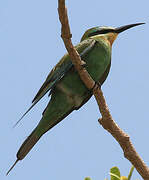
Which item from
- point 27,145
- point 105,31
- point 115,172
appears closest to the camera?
point 115,172

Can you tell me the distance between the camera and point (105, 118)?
3.19 meters

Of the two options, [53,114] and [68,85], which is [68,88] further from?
[53,114]

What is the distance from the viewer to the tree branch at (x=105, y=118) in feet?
9.43

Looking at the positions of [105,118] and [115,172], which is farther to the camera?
[105,118]

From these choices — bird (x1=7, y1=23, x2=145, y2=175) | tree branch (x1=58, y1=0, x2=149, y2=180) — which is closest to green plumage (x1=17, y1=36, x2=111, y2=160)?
bird (x1=7, y1=23, x2=145, y2=175)

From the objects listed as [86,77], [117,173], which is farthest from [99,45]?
[117,173]

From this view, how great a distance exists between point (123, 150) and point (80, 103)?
1213 mm

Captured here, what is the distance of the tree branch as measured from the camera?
2.87m

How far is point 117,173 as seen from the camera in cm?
277

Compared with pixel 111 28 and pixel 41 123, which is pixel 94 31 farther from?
pixel 41 123

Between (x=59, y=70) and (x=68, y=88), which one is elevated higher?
(x=59, y=70)

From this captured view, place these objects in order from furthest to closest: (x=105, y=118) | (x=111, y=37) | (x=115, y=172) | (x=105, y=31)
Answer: (x=105, y=31) < (x=111, y=37) < (x=105, y=118) < (x=115, y=172)

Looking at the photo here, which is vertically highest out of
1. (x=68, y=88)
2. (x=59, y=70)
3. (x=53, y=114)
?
(x=59, y=70)

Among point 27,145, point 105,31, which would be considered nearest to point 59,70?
point 27,145
